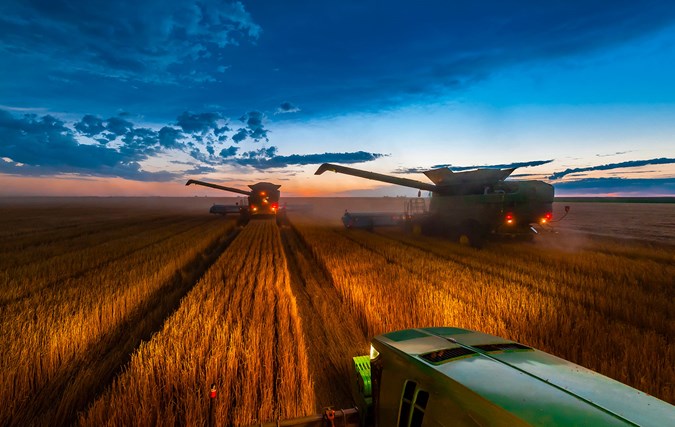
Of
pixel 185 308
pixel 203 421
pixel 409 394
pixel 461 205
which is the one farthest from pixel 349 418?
pixel 461 205

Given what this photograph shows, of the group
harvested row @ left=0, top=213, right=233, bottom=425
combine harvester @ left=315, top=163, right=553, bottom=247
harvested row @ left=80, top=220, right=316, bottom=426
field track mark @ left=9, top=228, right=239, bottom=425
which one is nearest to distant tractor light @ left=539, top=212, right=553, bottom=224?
combine harvester @ left=315, top=163, right=553, bottom=247

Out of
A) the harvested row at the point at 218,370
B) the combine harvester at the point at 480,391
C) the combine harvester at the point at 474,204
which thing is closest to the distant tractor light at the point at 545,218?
the combine harvester at the point at 474,204

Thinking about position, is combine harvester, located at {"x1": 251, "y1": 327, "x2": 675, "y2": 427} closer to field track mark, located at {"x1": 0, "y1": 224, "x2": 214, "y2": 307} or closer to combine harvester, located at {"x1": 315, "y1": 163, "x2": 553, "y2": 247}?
field track mark, located at {"x1": 0, "y1": 224, "x2": 214, "y2": 307}

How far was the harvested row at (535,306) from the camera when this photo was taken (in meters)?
4.43

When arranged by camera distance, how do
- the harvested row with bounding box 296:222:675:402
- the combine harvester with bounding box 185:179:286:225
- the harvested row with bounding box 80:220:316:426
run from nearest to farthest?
the harvested row with bounding box 80:220:316:426 → the harvested row with bounding box 296:222:675:402 → the combine harvester with bounding box 185:179:286:225

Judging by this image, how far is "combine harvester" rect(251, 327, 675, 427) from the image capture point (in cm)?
164

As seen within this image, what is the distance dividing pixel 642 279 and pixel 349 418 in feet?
33.1

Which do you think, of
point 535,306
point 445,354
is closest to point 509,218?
point 535,306

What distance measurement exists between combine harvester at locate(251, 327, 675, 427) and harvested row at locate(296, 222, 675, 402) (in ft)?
8.24

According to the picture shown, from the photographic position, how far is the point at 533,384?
1935mm

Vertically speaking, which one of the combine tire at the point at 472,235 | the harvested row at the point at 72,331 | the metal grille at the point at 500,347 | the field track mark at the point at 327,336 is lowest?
the field track mark at the point at 327,336

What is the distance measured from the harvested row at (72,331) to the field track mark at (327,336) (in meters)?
2.82

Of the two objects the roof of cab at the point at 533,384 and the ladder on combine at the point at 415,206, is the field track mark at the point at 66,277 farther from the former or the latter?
the ladder on combine at the point at 415,206

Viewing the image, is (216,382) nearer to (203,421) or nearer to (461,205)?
(203,421)
